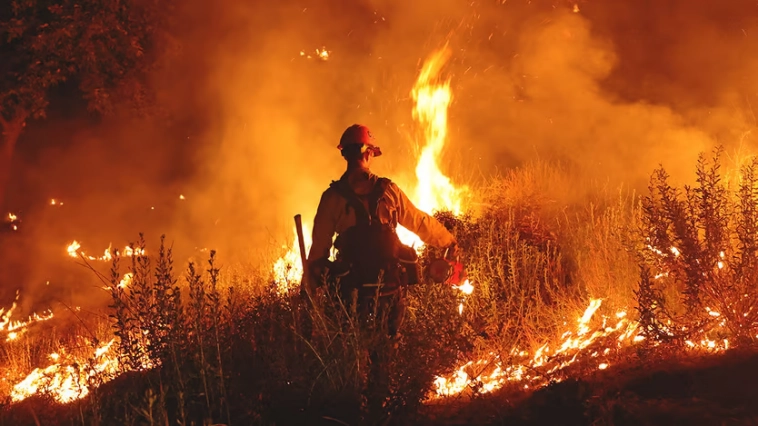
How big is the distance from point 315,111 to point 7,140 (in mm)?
4577

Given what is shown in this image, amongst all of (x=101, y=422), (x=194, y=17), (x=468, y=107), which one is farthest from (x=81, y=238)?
(x=101, y=422)

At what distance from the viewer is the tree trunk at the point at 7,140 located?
394 inches

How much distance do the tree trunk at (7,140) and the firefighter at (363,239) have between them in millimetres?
7191

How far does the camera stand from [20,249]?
34.5 feet

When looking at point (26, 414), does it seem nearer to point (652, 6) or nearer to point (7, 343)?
point (7, 343)

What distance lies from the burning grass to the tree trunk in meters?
4.65

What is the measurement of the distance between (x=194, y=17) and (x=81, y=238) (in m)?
4.13

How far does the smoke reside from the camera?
10.5 m

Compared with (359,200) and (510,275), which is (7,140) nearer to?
(359,200)

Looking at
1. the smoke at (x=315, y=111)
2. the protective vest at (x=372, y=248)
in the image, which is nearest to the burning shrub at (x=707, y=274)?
the protective vest at (x=372, y=248)

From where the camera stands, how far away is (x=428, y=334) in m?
3.98

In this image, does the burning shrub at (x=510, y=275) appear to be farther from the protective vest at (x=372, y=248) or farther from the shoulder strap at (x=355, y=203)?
the shoulder strap at (x=355, y=203)

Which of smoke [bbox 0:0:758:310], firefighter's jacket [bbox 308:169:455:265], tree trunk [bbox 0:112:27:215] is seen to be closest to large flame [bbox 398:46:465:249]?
smoke [bbox 0:0:758:310]

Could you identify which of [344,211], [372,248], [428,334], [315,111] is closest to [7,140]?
[315,111]
